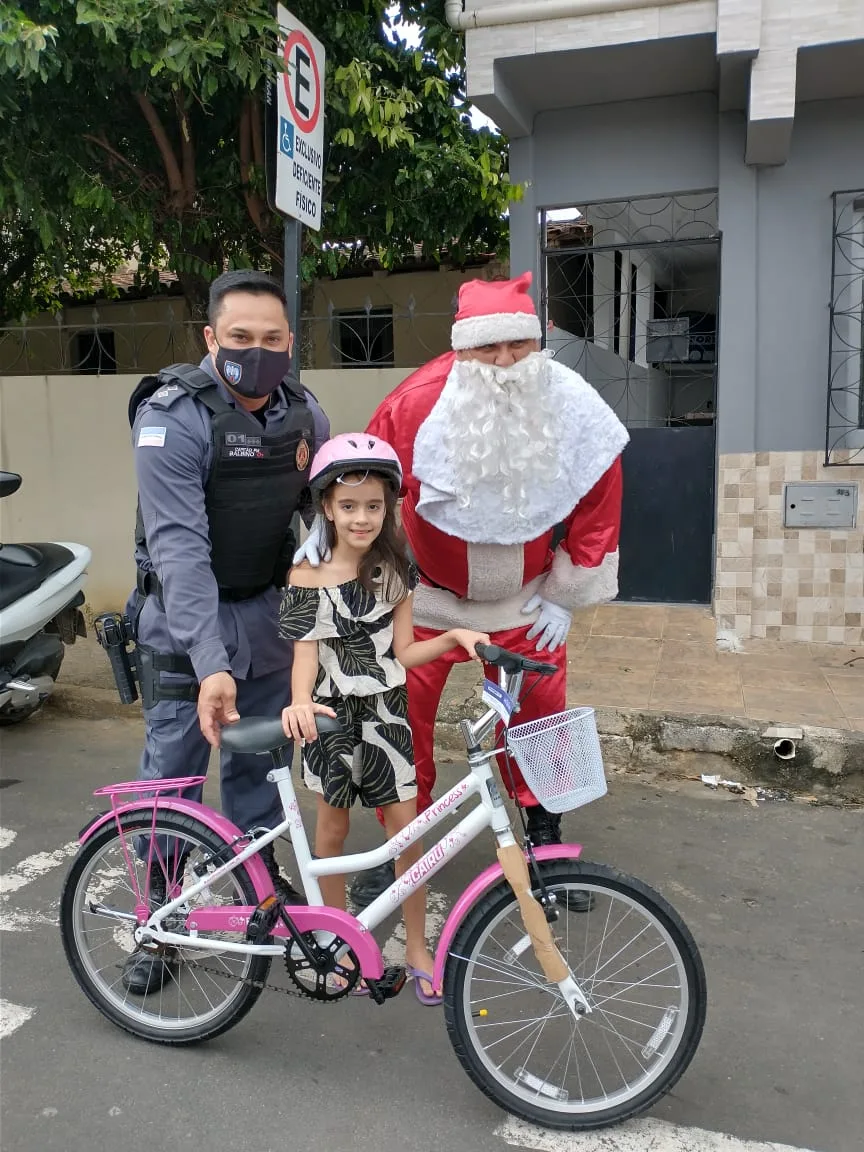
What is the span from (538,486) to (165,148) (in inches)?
157

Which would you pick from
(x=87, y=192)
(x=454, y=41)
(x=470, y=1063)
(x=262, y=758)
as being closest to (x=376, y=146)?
(x=454, y=41)

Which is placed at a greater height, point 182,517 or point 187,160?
point 187,160

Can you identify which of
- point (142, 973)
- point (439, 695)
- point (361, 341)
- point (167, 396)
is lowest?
point (142, 973)

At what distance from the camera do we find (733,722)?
14.4 ft

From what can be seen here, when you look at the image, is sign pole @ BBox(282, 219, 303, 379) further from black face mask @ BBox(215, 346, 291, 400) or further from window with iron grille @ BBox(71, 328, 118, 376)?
window with iron grille @ BBox(71, 328, 118, 376)

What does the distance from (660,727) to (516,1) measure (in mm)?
4052

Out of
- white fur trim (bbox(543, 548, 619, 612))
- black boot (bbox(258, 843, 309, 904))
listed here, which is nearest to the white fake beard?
white fur trim (bbox(543, 548, 619, 612))

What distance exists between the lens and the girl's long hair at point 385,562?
2.39m

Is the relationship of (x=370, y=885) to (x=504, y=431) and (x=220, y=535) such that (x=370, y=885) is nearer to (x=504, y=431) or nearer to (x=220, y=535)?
(x=220, y=535)

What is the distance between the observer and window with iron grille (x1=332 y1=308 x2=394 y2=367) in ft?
21.9

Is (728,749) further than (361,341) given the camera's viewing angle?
No

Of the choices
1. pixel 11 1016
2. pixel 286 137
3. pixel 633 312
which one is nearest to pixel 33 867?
pixel 11 1016

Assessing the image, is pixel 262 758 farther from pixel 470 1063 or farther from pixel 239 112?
pixel 239 112

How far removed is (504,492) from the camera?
280cm
